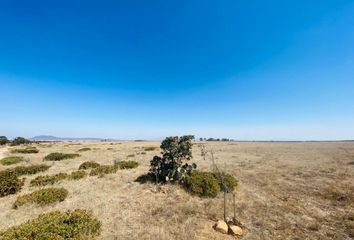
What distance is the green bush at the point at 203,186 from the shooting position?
12242 mm

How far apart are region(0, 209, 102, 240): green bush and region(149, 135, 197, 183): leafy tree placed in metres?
6.38

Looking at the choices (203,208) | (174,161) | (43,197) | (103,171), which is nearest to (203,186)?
(203,208)

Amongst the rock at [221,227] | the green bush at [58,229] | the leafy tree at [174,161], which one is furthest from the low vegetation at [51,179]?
the rock at [221,227]

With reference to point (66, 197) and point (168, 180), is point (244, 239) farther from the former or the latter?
point (66, 197)

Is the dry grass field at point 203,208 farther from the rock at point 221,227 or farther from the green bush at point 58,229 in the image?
the green bush at point 58,229

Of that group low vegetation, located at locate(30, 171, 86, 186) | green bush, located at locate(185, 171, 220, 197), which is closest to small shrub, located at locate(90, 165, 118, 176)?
low vegetation, located at locate(30, 171, 86, 186)

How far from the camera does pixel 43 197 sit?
11375 millimetres

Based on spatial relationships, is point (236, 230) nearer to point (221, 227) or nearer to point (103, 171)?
point (221, 227)

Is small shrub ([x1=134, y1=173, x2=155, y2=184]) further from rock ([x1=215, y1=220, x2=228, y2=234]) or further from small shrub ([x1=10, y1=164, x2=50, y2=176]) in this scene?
small shrub ([x1=10, y1=164, x2=50, y2=176])

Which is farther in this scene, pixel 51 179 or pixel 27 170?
pixel 27 170

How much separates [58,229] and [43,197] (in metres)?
5.00

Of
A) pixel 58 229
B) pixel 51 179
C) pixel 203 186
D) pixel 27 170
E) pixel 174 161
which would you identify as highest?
pixel 174 161

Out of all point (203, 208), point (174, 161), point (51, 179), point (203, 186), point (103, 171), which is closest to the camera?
point (203, 208)

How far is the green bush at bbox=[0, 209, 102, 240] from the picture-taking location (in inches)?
270
